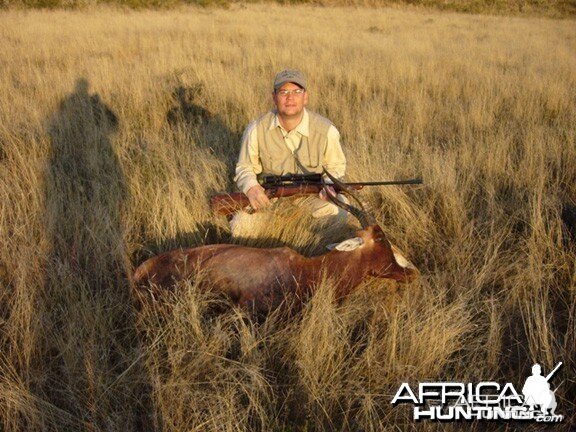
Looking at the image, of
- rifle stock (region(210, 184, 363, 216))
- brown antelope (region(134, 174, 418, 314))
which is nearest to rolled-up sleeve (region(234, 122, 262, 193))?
rifle stock (region(210, 184, 363, 216))

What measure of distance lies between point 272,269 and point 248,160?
1.38m

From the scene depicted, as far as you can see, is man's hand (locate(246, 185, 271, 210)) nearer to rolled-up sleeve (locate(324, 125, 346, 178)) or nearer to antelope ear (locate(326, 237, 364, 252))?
rolled-up sleeve (locate(324, 125, 346, 178))

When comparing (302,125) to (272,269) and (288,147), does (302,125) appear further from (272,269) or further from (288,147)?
(272,269)

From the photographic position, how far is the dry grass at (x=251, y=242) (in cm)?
204

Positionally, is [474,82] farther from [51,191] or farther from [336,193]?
[51,191]

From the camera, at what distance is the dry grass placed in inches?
80.4

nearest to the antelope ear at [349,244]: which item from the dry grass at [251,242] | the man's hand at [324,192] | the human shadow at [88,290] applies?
the dry grass at [251,242]

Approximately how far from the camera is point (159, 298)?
2.48m

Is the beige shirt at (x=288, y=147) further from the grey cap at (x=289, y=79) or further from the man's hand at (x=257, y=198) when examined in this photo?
the grey cap at (x=289, y=79)

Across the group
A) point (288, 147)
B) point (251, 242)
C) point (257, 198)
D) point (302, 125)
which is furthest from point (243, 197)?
point (302, 125)

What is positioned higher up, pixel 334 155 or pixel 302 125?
pixel 302 125

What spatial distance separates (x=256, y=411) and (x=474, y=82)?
7.42 m

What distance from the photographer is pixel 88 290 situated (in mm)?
2711

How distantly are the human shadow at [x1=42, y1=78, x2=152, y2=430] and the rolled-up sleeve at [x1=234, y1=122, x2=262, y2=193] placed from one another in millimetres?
957
